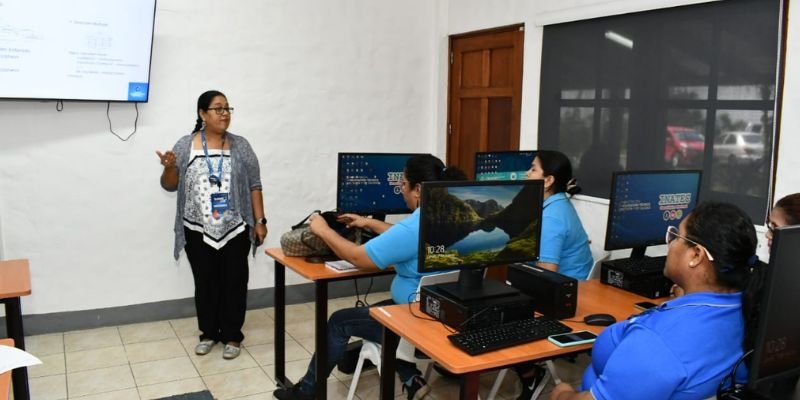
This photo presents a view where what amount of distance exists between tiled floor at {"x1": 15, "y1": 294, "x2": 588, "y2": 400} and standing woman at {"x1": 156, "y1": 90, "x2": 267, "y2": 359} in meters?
0.17

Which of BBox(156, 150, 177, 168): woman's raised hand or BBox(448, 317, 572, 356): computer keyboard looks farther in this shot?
BBox(156, 150, 177, 168): woman's raised hand

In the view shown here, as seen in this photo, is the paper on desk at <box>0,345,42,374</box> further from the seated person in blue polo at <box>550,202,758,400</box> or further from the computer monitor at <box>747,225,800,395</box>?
the computer monitor at <box>747,225,800,395</box>

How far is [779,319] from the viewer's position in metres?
1.48

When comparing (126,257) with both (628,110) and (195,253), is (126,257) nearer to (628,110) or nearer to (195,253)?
(195,253)

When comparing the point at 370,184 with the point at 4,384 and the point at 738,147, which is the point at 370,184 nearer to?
the point at 738,147

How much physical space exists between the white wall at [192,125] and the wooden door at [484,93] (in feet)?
0.83

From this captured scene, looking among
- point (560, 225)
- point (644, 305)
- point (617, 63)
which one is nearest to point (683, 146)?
point (617, 63)

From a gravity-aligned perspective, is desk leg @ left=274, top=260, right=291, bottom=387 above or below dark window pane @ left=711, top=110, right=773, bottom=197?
below

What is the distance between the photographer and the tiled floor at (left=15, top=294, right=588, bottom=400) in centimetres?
332

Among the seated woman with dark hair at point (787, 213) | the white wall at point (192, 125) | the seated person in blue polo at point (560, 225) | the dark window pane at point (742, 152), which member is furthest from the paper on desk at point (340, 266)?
the dark window pane at point (742, 152)

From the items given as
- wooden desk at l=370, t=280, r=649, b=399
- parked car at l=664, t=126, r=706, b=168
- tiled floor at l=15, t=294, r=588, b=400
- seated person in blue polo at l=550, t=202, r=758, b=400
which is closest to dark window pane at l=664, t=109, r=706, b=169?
parked car at l=664, t=126, r=706, b=168

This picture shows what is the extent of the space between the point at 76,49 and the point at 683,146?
349cm

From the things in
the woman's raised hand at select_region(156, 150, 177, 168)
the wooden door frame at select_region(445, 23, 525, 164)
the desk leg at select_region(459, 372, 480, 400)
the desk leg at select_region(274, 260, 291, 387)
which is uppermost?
the wooden door frame at select_region(445, 23, 525, 164)

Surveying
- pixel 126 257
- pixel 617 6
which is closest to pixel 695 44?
pixel 617 6
